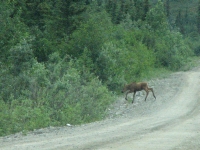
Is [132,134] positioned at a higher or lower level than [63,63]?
higher

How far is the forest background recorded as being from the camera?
1792cm

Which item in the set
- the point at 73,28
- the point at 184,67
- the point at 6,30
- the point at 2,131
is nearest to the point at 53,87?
the point at 2,131

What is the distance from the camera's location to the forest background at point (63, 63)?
706 inches

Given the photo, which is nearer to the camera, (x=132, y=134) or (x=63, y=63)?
(x=132, y=134)

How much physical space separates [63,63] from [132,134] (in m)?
12.7

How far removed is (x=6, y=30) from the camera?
29.5 meters

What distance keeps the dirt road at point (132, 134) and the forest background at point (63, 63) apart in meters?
1.56

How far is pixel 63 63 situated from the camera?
2530 cm

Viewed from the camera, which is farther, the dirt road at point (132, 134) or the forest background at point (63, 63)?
the forest background at point (63, 63)

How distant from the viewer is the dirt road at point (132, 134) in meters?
11.1

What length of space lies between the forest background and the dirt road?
5.10 ft

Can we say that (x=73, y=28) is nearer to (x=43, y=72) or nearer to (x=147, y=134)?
(x=43, y=72)

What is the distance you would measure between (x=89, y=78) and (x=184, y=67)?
89.8 ft

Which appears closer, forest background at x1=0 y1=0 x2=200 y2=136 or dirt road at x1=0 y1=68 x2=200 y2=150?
dirt road at x1=0 y1=68 x2=200 y2=150
